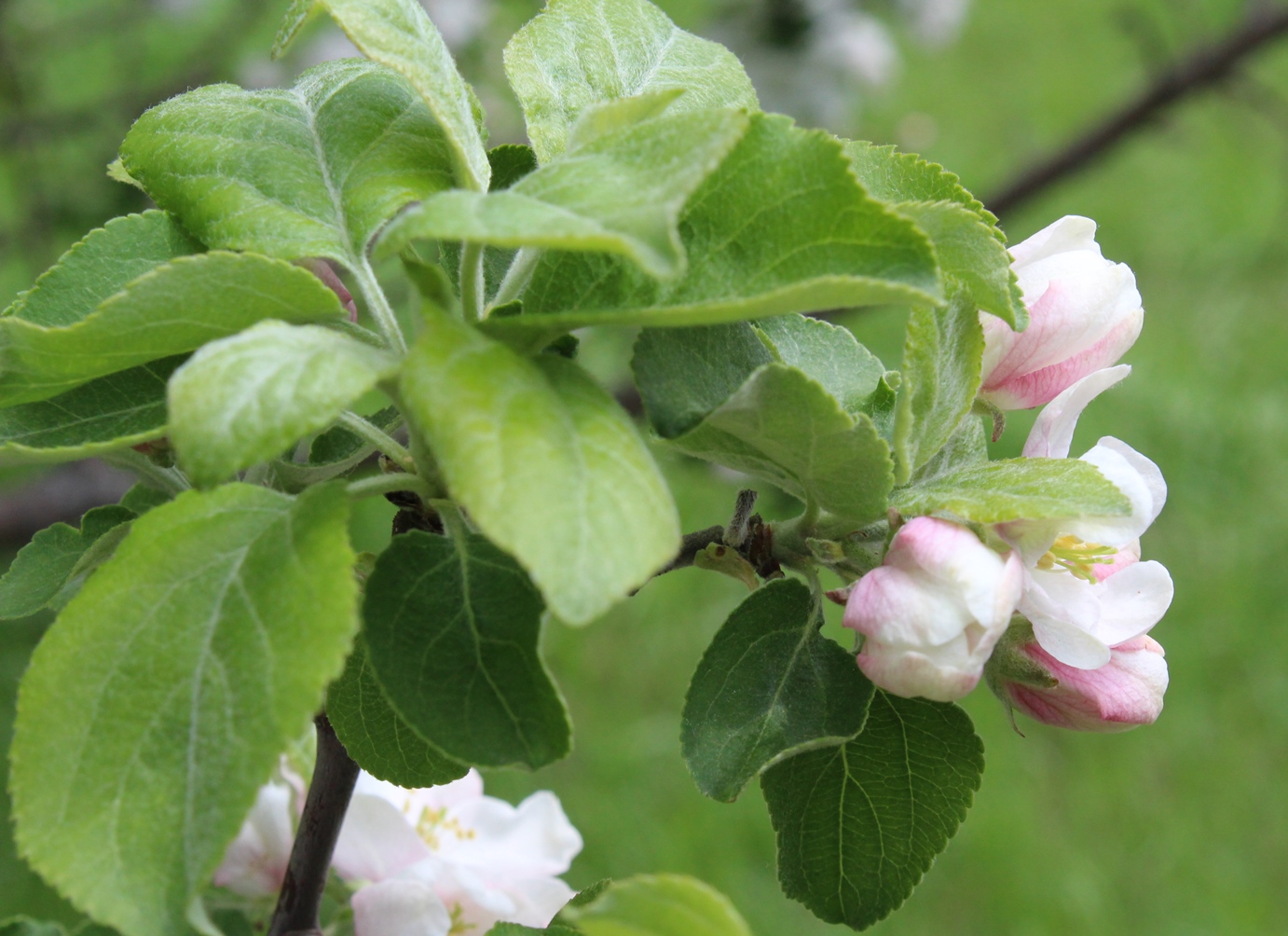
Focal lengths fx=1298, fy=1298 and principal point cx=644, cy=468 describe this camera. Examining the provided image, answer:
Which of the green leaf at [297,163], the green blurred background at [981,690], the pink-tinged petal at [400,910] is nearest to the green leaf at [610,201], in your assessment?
the green leaf at [297,163]

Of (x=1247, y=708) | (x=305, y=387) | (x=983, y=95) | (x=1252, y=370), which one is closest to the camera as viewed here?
(x=305, y=387)

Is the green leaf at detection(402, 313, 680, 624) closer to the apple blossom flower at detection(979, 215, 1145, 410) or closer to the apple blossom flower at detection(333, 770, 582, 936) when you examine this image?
the apple blossom flower at detection(979, 215, 1145, 410)

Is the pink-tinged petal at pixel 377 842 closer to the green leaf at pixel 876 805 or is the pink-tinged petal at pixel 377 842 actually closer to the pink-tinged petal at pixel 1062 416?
the green leaf at pixel 876 805

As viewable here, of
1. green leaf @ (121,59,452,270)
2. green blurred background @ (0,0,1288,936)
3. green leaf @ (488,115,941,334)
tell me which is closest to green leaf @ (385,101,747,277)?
green leaf @ (488,115,941,334)

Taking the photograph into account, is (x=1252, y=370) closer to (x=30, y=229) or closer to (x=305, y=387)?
(x=30, y=229)

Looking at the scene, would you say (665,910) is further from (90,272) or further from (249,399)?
(90,272)

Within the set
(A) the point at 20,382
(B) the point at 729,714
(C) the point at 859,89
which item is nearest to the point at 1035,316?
(B) the point at 729,714
